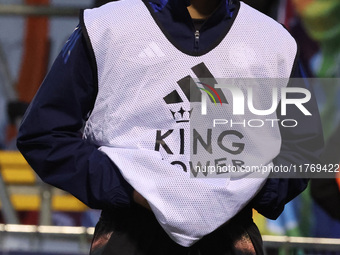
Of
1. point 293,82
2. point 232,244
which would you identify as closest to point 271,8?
point 293,82

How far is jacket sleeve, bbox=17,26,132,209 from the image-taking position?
205 cm

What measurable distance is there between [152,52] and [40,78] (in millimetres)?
3785

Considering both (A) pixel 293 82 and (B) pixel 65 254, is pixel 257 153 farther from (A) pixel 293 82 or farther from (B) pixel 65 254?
(B) pixel 65 254

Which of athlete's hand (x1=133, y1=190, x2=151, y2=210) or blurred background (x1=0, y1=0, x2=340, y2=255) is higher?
athlete's hand (x1=133, y1=190, x2=151, y2=210)

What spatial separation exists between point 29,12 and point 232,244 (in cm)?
404

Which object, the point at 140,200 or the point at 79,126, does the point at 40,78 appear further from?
the point at 140,200

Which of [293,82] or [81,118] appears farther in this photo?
[293,82]

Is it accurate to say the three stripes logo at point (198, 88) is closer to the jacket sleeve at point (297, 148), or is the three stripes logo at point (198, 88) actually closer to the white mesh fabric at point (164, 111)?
the white mesh fabric at point (164, 111)

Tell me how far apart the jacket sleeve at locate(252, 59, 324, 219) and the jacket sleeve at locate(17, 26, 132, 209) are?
1.40 ft

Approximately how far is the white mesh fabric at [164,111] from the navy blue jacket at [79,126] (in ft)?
0.10

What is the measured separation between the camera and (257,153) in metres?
2.15

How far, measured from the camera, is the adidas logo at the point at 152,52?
212 centimetres

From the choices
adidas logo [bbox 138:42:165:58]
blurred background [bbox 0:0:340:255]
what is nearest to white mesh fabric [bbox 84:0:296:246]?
adidas logo [bbox 138:42:165:58]

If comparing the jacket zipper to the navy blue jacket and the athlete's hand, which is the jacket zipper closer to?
the navy blue jacket
